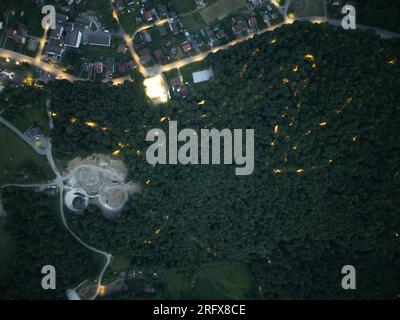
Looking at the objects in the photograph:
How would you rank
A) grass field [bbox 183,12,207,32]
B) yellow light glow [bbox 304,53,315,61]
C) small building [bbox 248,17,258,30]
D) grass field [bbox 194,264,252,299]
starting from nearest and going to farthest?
yellow light glow [bbox 304,53,315,61] → small building [bbox 248,17,258,30] → grass field [bbox 183,12,207,32] → grass field [bbox 194,264,252,299]

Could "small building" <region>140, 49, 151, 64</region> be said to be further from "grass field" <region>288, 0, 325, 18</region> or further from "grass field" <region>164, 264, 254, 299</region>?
"grass field" <region>164, 264, 254, 299</region>

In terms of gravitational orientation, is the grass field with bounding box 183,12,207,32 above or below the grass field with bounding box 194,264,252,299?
above

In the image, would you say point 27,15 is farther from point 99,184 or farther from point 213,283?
point 213,283

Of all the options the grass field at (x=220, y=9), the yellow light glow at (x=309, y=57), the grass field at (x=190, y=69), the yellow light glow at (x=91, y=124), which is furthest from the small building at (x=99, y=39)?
the yellow light glow at (x=309, y=57)

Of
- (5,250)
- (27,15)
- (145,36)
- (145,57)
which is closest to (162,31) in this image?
(145,36)

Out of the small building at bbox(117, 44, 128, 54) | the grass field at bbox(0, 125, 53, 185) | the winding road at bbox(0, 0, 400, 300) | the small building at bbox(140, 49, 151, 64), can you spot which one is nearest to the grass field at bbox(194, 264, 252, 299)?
the winding road at bbox(0, 0, 400, 300)
